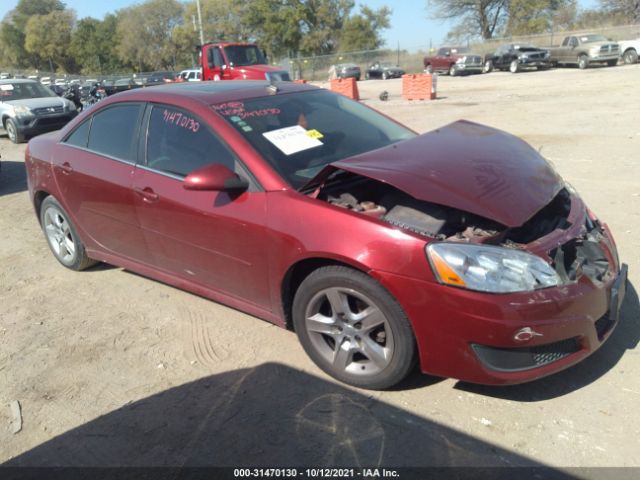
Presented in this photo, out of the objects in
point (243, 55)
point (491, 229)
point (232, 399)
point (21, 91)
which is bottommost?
point (232, 399)

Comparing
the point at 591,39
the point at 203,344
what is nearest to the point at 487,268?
the point at 203,344

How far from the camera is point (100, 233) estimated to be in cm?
441

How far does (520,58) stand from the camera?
102ft

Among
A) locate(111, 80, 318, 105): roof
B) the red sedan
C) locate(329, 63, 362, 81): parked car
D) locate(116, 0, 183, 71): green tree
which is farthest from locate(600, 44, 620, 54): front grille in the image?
locate(116, 0, 183, 71): green tree

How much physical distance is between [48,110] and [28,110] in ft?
1.54

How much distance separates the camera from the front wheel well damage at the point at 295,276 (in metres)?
3.00

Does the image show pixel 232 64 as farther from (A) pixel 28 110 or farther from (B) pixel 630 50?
(B) pixel 630 50

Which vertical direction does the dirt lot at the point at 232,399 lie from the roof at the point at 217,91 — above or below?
below

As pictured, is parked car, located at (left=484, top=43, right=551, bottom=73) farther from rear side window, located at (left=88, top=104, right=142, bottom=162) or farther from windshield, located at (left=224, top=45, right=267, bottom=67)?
rear side window, located at (left=88, top=104, right=142, bottom=162)

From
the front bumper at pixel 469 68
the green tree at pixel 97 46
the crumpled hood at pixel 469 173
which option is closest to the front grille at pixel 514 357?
the crumpled hood at pixel 469 173

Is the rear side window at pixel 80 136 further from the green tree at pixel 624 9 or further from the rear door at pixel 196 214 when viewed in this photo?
the green tree at pixel 624 9

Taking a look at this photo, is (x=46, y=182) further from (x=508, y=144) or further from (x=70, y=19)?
(x=70, y=19)

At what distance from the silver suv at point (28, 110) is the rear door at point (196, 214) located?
11922mm

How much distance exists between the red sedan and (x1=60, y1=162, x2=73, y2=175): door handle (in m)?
0.20
